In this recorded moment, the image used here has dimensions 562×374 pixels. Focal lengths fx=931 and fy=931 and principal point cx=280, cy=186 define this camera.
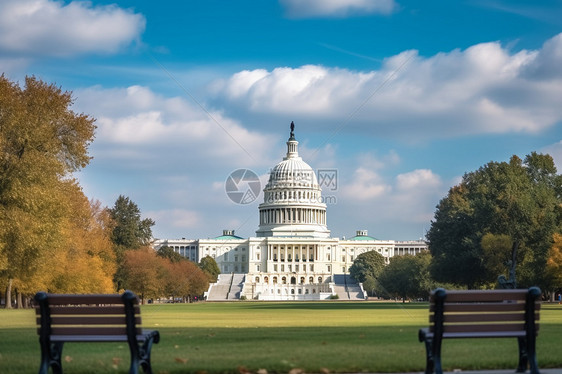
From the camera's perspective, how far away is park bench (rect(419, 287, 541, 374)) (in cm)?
1148

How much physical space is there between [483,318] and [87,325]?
4.99 metres

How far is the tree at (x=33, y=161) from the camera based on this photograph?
39938mm

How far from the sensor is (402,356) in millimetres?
13984

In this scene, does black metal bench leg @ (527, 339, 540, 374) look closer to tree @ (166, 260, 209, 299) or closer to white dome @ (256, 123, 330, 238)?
tree @ (166, 260, 209, 299)

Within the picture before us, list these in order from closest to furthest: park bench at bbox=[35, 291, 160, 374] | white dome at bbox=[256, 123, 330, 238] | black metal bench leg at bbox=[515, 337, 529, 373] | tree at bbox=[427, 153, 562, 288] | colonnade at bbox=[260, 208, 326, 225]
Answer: park bench at bbox=[35, 291, 160, 374]
black metal bench leg at bbox=[515, 337, 529, 373]
tree at bbox=[427, 153, 562, 288]
white dome at bbox=[256, 123, 330, 238]
colonnade at bbox=[260, 208, 326, 225]

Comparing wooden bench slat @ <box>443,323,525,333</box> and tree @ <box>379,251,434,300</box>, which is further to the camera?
tree @ <box>379,251,434,300</box>

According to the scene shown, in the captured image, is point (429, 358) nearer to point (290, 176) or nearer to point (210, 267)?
point (210, 267)

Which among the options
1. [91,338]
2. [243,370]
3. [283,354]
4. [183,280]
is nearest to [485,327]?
[243,370]

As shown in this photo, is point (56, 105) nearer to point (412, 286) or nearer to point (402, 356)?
point (402, 356)

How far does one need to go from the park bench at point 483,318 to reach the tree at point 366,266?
477 feet

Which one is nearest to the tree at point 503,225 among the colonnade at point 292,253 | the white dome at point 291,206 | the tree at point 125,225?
the tree at point 125,225

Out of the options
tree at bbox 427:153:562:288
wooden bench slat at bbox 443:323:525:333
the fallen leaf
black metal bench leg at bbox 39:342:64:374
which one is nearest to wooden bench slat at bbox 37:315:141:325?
black metal bench leg at bbox 39:342:64:374

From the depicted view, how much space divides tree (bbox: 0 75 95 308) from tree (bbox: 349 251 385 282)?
116m

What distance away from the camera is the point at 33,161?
40156mm
